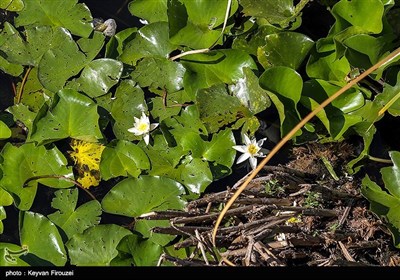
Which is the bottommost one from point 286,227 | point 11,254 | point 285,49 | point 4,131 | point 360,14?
point 11,254

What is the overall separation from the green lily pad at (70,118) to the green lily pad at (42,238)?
1.01 ft

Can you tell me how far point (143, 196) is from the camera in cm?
199

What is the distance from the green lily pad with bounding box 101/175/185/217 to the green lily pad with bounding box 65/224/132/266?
3.7 inches

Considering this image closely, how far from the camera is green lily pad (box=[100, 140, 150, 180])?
80.7 inches

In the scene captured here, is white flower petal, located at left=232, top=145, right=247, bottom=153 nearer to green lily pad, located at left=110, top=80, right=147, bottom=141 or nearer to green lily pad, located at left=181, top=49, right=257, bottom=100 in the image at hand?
green lily pad, located at left=181, top=49, right=257, bottom=100

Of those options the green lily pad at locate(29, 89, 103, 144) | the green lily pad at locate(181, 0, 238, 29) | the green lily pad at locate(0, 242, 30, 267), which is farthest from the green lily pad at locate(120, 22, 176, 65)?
the green lily pad at locate(0, 242, 30, 267)

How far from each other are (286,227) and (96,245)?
676 mm

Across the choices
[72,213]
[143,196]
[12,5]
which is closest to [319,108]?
[143,196]

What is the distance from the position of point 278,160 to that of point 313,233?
43cm

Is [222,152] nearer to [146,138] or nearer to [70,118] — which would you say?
[146,138]

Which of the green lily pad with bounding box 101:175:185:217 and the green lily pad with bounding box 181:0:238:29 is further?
the green lily pad with bounding box 181:0:238:29

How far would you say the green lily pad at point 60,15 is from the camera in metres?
2.29
